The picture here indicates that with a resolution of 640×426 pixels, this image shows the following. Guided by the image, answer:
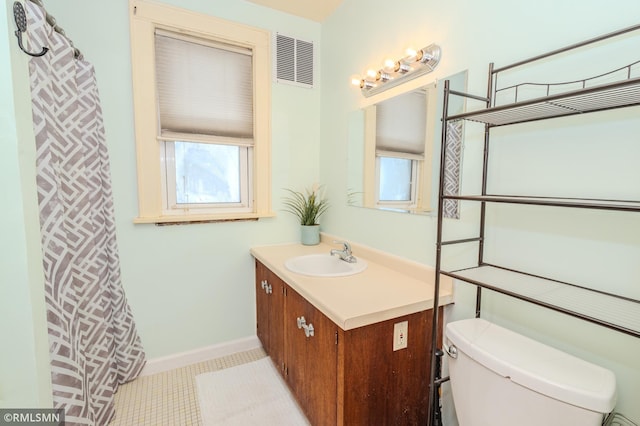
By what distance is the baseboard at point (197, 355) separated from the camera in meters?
1.93

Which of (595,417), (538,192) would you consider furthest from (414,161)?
(595,417)

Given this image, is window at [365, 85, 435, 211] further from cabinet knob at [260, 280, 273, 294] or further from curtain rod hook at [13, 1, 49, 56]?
curtain rod hook at [13, 1, 49, 56]

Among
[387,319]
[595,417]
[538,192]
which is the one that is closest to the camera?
[595,417]

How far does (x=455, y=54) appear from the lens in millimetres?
1271

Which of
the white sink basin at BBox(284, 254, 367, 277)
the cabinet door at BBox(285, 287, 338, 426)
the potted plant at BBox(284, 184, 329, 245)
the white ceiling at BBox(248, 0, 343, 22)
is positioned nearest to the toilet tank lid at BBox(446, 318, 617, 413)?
the cabinet door at BBox(285, 287, 338, 426)

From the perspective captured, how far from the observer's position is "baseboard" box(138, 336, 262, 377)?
6.33ft

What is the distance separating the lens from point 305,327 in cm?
134

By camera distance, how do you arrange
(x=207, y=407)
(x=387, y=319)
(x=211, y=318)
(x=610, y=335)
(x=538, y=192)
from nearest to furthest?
(x=610, y=335)
(x=538, y=192)
(x=387, y=319)
(x=207, y=407)
(x=211, y=318)

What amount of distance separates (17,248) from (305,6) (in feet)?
6.79

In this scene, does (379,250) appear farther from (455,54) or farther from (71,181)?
(71,181)

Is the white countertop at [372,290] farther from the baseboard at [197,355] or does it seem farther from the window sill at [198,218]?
the baseboard at [197,355]

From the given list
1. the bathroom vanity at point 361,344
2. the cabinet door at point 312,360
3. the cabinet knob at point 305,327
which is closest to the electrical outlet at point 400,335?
the bathroom vanity at point 361,344

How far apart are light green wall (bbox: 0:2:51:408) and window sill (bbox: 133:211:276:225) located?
0.93m

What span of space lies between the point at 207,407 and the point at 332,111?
6.60 ft
